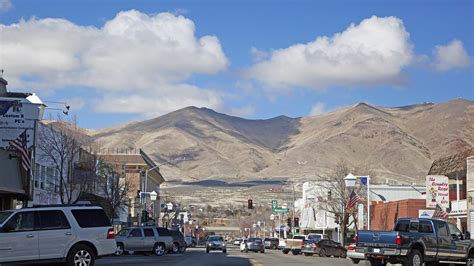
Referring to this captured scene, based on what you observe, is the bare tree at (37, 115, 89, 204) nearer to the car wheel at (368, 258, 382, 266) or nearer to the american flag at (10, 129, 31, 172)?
the american flag at (10, 129, 31, 172)

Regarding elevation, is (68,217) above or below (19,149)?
below

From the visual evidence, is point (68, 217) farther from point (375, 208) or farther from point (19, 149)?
point (375, 208)

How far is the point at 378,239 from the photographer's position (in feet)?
96.5

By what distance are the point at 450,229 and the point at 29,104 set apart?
2385 cm

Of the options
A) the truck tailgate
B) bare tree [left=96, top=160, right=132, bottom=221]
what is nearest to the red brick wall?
bare tree [left=96, top=160, right=132, bottom=221]

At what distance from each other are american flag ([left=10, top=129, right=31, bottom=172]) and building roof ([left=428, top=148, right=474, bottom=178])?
3143 centimetres

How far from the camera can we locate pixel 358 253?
30562mm

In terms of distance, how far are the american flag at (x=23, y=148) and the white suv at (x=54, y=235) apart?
42.0 feet

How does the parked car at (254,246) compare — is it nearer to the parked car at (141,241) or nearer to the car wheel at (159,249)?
the parked car at (141,241)

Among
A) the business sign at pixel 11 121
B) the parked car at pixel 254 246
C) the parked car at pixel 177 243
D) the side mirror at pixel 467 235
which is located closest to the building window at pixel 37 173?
the parked car at pixel 177 243

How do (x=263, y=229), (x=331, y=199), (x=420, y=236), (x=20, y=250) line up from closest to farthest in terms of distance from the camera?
1. (x=20, y=250)
2. (x=420, y=236)
3. (x=331, y=199)
4. (x=263, y=229)

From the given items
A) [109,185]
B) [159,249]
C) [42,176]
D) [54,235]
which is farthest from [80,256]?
[109,185]

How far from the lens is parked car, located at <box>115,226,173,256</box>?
46.9 m

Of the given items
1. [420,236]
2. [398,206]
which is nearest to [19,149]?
[420,236]
